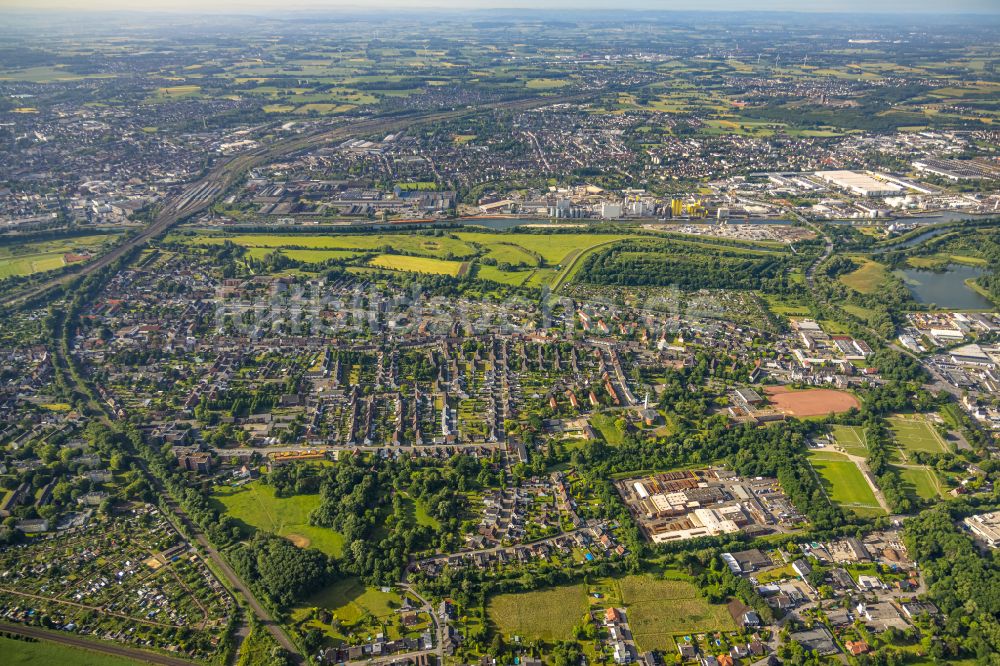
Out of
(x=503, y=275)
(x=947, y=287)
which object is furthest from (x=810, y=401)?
(x=503, y=275)

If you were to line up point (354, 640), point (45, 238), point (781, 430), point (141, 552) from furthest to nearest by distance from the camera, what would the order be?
point (45, 238)
point (781, 430)
point (141, 552)
point (354, 640)

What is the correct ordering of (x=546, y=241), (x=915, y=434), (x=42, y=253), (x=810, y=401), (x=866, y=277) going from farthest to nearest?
(x=546, y=241) < (x=42, y=253) < (x=866, y=277) < (x=810, y=401) < (x=915, y=434)

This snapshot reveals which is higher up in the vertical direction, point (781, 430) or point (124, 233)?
point (124, 233)

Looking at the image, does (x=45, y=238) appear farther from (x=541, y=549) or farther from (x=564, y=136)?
(x=564, y=136)

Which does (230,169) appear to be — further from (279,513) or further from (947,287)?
(947,287)

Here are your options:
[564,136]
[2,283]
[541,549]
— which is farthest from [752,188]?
[2,283]

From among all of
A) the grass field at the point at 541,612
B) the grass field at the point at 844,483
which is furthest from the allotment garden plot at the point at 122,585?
the grass field at the point at 844,483
